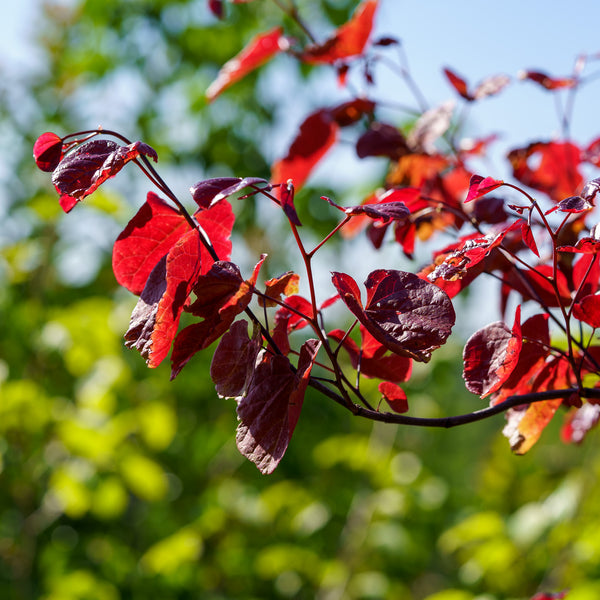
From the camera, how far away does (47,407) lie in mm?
1325

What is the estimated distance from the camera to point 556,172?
69 centimetres

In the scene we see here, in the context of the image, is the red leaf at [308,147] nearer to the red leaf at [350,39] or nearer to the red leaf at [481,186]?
the red leaf at [350,39]

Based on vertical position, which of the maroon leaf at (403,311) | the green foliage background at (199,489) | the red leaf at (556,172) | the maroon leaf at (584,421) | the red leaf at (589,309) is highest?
the maroon leaf at (403,311)

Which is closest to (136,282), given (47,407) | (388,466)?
(47,407)

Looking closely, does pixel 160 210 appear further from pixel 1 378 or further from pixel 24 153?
pixel 24 153

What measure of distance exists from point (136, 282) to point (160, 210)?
0.15 ft

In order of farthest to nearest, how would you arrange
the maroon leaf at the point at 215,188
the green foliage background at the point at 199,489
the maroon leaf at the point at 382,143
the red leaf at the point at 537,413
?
the green foliage background at the point at 199,489
the maroon leaf at the point at 382,143
the red leaf at the point at 537,413
the maroon leaf at the point at 215,188

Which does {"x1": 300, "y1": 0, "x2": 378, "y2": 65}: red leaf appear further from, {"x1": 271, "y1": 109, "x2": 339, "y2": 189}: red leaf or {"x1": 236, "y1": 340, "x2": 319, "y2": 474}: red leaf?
{"x1": 236, "y1": 340, "x2": 319, "y2": 474}: red leaf

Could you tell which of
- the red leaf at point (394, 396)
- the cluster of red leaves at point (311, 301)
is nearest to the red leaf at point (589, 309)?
the cluster of red leaves at point (311, 301)

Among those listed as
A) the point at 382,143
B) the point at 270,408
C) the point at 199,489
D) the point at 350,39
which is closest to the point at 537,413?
the point at 270,408

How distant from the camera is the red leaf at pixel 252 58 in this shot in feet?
2.33

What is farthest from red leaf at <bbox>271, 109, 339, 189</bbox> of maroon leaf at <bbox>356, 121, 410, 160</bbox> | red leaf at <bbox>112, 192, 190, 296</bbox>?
red leaf at <bbox>112, 192, 190, 296</bbox>

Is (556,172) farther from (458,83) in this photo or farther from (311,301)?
(311,301)

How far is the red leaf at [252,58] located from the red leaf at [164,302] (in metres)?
0.41
